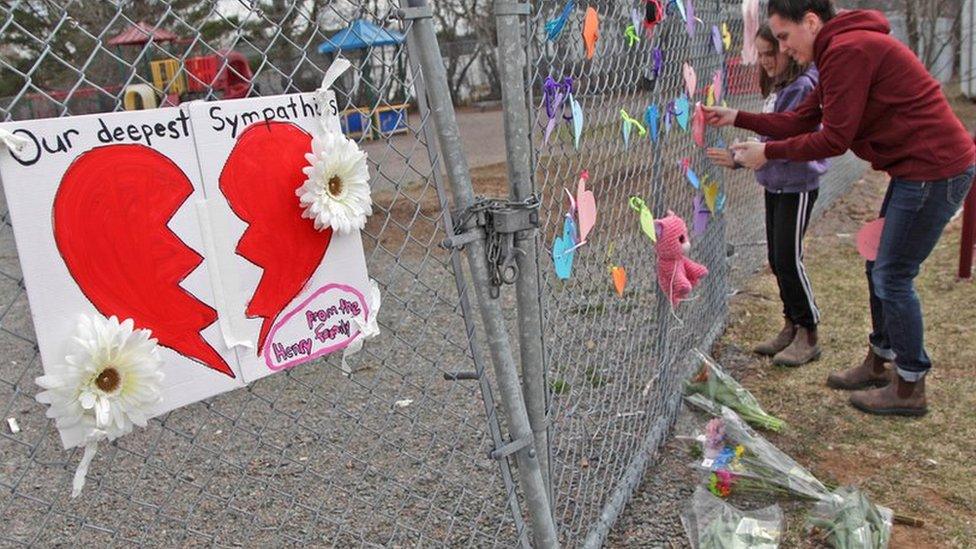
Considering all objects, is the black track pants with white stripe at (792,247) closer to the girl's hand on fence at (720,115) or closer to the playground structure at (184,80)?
the girl's hand on fence at (720,115)

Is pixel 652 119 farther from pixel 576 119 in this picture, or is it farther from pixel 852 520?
pixel 852 520

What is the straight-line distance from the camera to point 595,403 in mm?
3512

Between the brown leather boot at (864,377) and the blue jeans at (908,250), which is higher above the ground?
the blue jeans at (908,250)

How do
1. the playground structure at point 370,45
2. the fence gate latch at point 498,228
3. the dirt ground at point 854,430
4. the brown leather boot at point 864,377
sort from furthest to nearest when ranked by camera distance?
the brown leather boot at point 864,377, the dirt ground at point 854,430, the fence gate latch at point 498,228, the playground structure at point 370,45

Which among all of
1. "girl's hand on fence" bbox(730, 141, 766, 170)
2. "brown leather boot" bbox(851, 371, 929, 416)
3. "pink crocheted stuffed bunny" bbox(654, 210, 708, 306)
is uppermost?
"girl's hand on fence" bbox(730, 141, 766, 170)

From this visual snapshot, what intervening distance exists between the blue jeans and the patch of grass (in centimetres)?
31

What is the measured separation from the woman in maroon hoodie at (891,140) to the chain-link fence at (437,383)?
508mm

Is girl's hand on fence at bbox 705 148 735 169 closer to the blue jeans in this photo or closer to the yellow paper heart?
the yellow paper heart

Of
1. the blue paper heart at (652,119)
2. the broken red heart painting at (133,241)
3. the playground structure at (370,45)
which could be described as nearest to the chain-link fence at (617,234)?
the blue paper heart at (652,119)

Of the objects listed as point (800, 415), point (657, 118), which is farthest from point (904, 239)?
point (657, 118)

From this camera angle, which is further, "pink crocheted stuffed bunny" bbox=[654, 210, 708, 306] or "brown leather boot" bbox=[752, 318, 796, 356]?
"brown leather boot" bbox=[752, 318, 796, 356]

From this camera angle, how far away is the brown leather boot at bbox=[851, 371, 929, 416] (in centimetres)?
352

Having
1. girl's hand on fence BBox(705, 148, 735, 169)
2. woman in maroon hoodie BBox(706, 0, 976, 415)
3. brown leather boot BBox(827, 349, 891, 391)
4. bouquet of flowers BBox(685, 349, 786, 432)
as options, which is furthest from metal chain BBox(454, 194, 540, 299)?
brown leather boot BBox(827, 349, 891, 391)

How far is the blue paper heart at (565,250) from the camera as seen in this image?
217 centimetres
